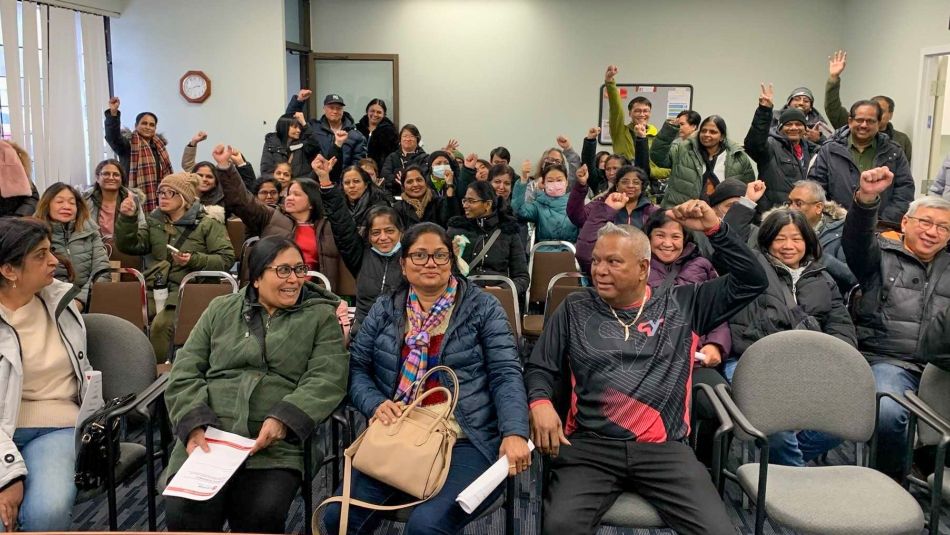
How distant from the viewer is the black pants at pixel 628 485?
85.3 inches

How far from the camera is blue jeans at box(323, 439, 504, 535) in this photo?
7.01ft

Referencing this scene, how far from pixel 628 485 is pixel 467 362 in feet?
2.14

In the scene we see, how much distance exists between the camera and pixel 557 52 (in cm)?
908

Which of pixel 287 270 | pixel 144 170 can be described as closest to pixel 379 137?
pixel 144 170

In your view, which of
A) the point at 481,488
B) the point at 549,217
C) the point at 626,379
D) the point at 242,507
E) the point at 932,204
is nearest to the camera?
the point at 481,488

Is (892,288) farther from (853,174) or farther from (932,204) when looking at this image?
(853,174)

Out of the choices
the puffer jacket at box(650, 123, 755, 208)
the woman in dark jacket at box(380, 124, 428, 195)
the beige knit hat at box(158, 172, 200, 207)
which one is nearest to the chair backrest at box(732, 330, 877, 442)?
the puffer jacket at box(650, 123, 755, 208)

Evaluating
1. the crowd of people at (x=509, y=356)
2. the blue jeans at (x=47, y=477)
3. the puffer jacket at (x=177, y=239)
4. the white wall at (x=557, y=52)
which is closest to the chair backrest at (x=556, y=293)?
the crowd of people at (x=509, y=356)

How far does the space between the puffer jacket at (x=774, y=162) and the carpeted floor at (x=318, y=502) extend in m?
2.64

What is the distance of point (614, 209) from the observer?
169 inches

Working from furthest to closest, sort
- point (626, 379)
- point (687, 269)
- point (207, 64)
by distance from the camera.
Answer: point (207, 64) < point (687, 269) < point (626, 379)

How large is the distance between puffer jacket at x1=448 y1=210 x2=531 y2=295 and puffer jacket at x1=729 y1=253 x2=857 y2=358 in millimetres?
1556

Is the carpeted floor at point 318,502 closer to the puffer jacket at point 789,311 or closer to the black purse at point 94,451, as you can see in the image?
the black purse at point 94,451

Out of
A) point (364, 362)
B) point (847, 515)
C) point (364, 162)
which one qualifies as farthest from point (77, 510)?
point (364, 162)
